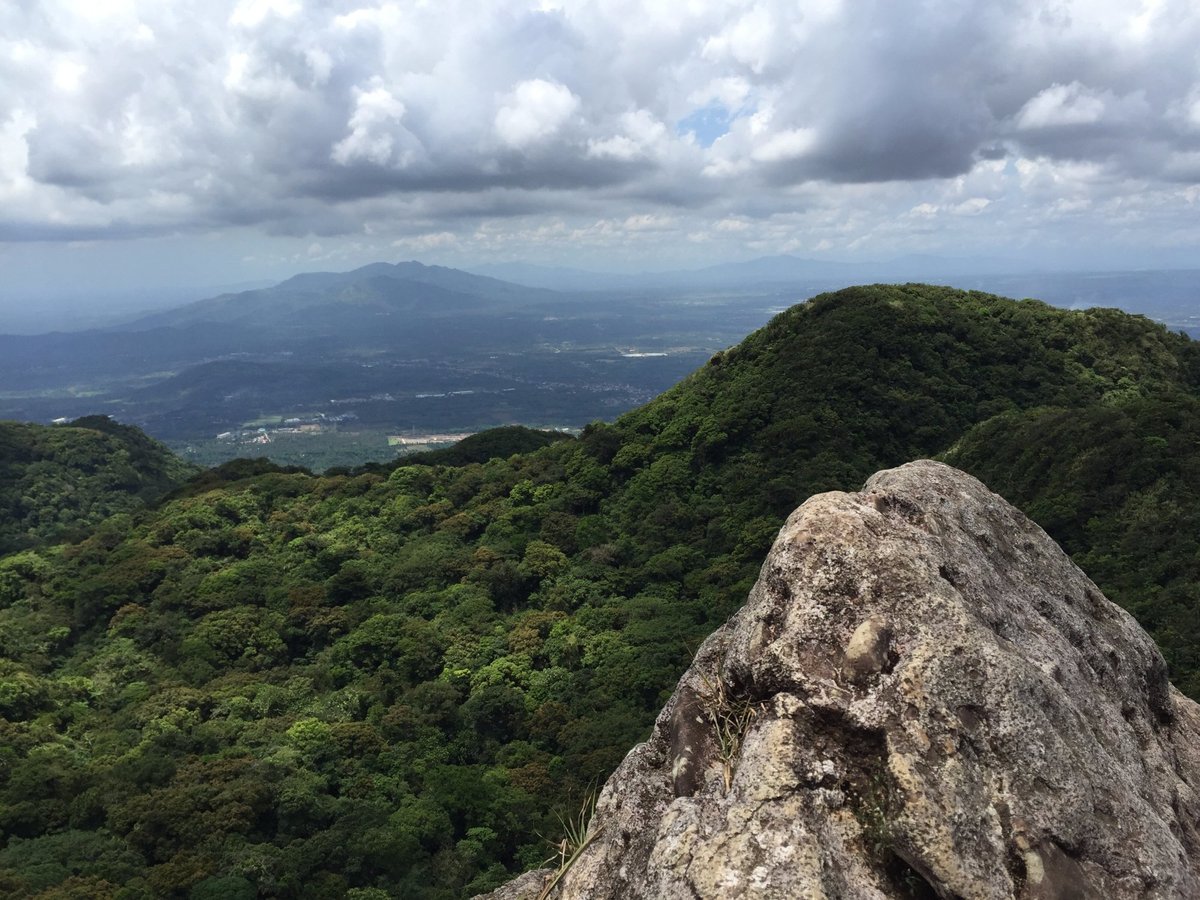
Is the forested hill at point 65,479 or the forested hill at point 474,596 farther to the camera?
the forested hill at point 65,479

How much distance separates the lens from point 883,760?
4.70 m

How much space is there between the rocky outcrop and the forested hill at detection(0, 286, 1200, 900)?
9405 millimetres

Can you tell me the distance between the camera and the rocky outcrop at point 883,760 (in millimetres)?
4379

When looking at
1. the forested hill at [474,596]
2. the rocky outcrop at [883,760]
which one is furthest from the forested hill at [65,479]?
Result: the rocky outcrop at [883,760]

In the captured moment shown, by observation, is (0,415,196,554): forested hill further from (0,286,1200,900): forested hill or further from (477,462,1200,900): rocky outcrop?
(477,462,1200,900): rocky outcrop

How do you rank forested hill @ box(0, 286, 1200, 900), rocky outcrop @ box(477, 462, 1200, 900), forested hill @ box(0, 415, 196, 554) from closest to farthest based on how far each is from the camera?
rocky outcrop @ box(477, 462, 1200, 900) < forested hill @ box(0, 286, 1200, 900) < forested hill @ box(0, 415, 196, 554)

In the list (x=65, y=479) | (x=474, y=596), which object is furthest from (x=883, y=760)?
(x=65, y=479)

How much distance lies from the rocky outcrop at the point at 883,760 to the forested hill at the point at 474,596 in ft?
30.9

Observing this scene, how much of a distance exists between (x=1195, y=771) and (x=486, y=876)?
18.2 metres

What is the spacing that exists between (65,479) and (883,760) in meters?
88.7

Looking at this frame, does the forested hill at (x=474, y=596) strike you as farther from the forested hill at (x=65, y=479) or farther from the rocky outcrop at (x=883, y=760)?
the forested hill at (x=65, y=479)

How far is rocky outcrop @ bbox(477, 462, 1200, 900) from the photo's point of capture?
4379mm

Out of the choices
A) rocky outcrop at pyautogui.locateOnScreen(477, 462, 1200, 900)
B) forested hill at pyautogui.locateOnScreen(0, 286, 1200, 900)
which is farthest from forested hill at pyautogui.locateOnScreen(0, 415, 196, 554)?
rocky outcrop at pyautogui.locateOnScreen(477, 462, 1200, 900)

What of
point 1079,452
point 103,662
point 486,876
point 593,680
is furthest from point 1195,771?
point 103,662
